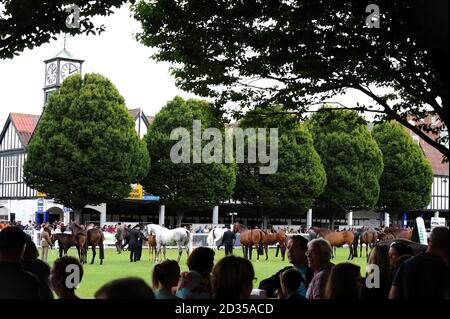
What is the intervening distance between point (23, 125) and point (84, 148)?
43.8ft

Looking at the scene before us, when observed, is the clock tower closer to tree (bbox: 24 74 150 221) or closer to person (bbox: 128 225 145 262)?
tree (bbox: 24 74 150 221)

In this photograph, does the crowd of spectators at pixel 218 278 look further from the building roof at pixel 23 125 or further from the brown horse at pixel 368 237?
the building roof at pixel 23 125

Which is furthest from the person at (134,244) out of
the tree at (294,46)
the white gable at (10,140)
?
the white gable at (10,140)

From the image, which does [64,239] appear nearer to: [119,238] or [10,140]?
[119,238]

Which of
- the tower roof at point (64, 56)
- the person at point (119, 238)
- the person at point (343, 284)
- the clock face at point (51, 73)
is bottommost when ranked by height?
the person at point (119, 238)

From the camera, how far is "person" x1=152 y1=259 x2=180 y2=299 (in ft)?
20.9

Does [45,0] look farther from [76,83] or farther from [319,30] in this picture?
[76,83]

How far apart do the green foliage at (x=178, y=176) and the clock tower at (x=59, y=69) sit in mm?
11601

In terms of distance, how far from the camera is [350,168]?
6278 cm

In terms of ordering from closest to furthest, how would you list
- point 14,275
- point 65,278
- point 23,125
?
point 14,275 < point 65,278 < point 23,125

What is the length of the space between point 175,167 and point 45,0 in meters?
44.2

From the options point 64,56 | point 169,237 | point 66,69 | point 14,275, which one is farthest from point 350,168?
point 14,275

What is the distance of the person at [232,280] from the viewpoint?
5.18 metres
